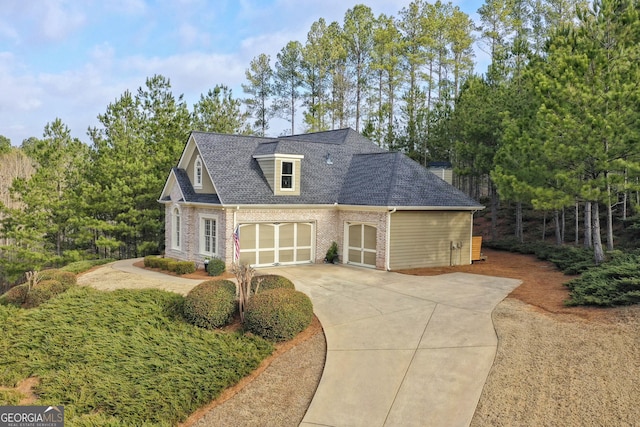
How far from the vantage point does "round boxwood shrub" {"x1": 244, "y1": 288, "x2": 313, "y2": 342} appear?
421 inches

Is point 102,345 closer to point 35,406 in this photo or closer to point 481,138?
point 35,406

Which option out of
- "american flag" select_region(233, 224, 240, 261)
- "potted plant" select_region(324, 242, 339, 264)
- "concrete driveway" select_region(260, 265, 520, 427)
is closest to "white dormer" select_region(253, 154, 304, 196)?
"american flag" select_region(233, 224, 240, 261)

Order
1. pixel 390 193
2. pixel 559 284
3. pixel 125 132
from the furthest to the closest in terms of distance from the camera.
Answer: pixel 125 132 → pixel 390 193 → pixel 559 284

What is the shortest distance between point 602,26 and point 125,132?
28609 mm

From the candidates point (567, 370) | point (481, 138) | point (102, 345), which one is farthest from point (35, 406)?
point (481, 138)

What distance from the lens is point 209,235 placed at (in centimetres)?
2027

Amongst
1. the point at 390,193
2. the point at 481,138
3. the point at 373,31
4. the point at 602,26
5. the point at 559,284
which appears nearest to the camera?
the point at 559,284

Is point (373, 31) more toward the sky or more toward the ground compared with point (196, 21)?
more toward the sky

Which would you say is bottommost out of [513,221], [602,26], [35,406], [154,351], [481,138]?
[35,406]

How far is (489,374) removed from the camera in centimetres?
864

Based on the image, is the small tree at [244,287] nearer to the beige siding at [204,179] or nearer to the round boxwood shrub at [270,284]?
the round boxwood shrub at [270,284]

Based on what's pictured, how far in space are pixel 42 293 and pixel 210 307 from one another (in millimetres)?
7217

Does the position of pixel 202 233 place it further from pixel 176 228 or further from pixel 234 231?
pixel 176 228

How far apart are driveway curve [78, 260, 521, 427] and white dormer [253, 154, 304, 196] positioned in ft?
16.0
